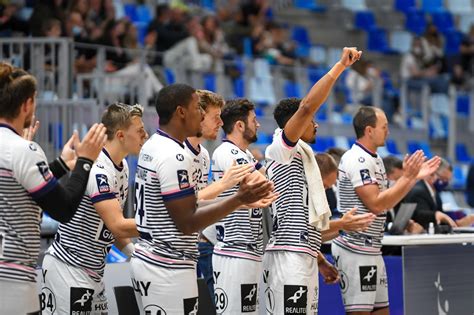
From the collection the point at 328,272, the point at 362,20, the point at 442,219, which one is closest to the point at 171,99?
the point at 328,272

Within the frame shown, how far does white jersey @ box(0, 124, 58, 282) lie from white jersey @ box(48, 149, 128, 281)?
1.23 meters

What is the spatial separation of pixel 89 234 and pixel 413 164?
2.62m

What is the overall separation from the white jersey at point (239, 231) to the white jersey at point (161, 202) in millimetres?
1595

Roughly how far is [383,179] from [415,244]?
2.18ft

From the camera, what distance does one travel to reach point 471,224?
1225cm

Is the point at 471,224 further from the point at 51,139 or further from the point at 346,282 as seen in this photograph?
the point at 51,139

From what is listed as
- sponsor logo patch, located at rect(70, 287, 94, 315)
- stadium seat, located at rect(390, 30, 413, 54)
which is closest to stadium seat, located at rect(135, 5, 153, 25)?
stadium seat, located at rect(390, 30, 413, 54)

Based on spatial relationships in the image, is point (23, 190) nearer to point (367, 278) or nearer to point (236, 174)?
point (236, 174)

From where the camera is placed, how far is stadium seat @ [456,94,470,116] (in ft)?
75.0

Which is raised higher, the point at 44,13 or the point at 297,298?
the point at 44,13

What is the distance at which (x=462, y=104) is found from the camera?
22969 mm

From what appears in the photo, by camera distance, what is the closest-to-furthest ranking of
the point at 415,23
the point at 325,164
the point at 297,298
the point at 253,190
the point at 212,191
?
the point at 253,190, the point at 212,191, the point at 297,298, the point at 325,164, the point at 415,23

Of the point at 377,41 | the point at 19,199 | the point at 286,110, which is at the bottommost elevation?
the point at 19,199

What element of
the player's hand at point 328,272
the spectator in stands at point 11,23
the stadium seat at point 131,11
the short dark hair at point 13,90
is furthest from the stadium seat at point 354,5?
the short dark hair at point 13,90
